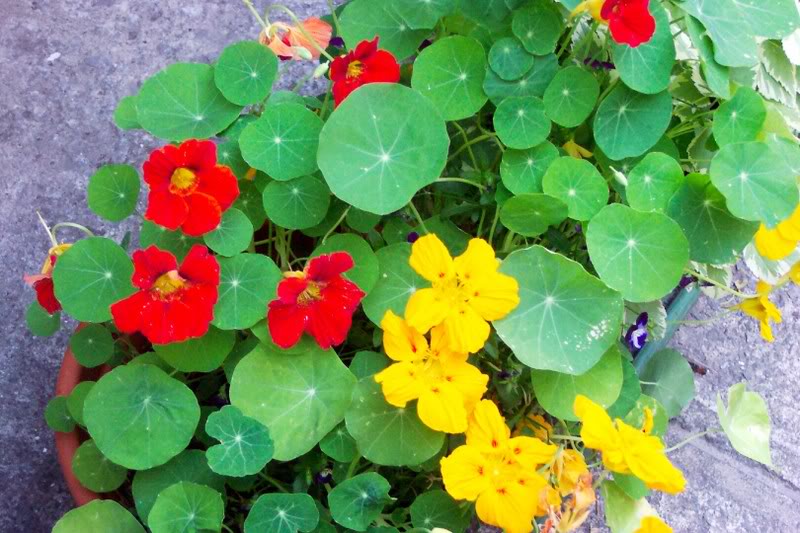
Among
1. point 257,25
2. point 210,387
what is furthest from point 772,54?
point 257,25

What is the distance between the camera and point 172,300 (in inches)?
36.0

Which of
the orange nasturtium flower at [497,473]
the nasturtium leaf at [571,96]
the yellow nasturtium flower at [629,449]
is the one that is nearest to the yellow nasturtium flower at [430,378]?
the orange nasturtium flower at [497,473]

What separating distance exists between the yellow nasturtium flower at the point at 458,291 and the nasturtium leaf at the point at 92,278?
1.30 feet

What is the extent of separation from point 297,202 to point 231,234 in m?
0.10

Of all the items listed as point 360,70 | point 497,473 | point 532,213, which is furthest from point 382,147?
point 497,473

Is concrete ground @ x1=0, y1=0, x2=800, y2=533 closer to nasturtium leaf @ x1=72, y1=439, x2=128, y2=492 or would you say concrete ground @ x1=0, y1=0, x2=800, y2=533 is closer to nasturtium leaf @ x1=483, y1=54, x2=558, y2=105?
nasturtium leaf @ x1=72, y1=439, x2=128, y2=492

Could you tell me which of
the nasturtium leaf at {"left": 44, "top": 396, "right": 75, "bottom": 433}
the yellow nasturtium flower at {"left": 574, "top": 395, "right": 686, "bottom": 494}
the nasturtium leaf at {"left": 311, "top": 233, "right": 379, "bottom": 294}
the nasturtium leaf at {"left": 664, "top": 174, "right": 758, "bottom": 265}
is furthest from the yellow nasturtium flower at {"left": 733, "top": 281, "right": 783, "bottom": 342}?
the nasturtium leaf at {"left": 44, "top": 396, "right": 75, "bottom": 433}

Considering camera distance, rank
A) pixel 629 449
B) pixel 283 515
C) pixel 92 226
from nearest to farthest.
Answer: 1. pixel 629 449
2. pixel 283 515
3. pixel 92 226

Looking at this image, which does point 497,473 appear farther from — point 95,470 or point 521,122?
point 95,470

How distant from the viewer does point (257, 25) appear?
1.87 meters

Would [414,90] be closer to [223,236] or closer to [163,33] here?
[223,236]

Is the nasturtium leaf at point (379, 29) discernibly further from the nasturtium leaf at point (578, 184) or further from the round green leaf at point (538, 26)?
the nasturtium leaf at point (578, 184)

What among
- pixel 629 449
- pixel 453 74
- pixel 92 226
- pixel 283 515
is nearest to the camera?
pixel 629 449

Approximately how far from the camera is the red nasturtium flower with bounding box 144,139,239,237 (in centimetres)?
93
